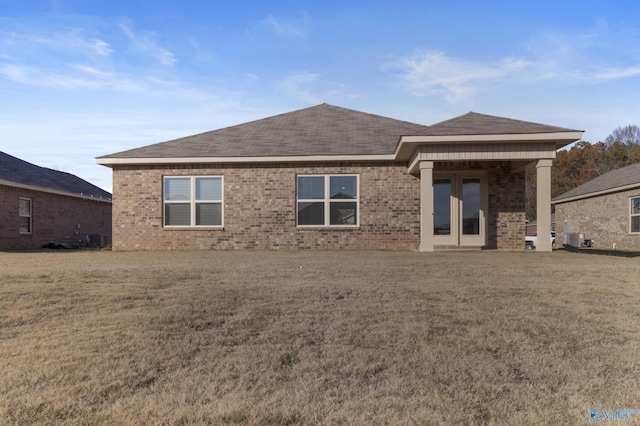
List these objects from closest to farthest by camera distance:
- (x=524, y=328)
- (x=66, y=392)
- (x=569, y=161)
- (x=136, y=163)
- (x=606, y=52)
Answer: (x=66, y=392)
(x=524, y=328)
(x=606, y=52)
(x=136, y=163)
(x=569, y=161)

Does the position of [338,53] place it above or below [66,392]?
above

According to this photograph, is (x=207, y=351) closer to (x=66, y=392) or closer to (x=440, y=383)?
(x=66, y=392)

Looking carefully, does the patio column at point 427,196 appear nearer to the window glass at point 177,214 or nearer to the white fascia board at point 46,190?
the window glass at point 177,214

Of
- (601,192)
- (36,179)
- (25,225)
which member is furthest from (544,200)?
(36,179)

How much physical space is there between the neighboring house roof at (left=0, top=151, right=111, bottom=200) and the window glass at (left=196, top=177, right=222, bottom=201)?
7.22 meters

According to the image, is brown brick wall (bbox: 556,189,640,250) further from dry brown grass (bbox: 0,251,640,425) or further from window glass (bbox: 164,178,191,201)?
window glass (bbox: 164,178,191,201)

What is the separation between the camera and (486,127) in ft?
39.4

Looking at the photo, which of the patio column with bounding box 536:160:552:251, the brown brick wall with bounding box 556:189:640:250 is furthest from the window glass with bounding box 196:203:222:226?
the brown brick wall with bounding box 556:189:640:250

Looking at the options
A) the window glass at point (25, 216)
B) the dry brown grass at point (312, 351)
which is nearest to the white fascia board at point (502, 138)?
the dry brown grass at point (312, 351)

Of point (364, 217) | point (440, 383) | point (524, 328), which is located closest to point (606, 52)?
point (364, 217)

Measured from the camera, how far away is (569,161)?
4612cm

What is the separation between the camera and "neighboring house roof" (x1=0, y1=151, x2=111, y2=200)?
17203 mm

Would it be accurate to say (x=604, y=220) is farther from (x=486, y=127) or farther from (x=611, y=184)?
(x=486, y=127)

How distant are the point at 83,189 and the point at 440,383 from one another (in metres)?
23.3
